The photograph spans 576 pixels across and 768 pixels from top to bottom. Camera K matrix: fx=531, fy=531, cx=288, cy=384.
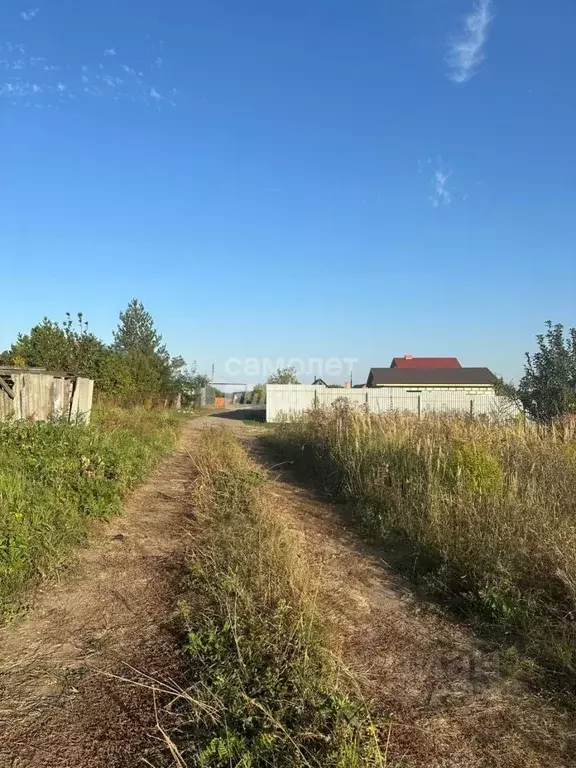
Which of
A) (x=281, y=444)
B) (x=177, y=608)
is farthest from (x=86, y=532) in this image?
(x=281, y=444)

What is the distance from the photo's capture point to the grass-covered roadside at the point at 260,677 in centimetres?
210

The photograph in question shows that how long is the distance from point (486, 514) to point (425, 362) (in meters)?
55.1

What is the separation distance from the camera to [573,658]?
9.64ft

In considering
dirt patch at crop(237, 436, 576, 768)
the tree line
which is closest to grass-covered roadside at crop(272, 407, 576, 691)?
dirt patch at crop(237, 436, 576, 768)

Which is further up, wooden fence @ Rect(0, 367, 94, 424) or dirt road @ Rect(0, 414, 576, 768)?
wooden fence @ Rect(0, 367, 94, 424)

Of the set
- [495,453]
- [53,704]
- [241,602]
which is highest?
[495,453]

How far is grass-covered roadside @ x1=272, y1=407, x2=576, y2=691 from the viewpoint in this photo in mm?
Result: 3451

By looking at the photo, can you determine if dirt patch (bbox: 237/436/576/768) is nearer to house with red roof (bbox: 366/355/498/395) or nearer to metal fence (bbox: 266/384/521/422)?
metal fence (bbox: 266/384/521/422)

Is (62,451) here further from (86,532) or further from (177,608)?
(177,608)

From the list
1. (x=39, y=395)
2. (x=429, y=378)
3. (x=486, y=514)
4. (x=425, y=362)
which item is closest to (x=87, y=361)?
(x=39, y=395)

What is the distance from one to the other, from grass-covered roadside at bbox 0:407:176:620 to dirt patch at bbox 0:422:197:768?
0.24 metres

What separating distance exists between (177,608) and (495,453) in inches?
180

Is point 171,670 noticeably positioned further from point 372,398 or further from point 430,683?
point 372,398

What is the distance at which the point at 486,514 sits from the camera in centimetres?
482
